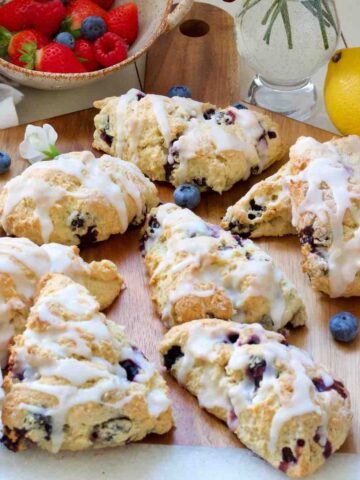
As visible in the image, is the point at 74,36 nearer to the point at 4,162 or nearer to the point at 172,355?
the point at 4,162

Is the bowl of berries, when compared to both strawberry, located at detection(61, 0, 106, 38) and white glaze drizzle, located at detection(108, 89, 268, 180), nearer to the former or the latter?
strawberry, located at detection(61, 0, 106, 38)

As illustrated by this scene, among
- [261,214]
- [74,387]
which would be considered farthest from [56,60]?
[74,387]

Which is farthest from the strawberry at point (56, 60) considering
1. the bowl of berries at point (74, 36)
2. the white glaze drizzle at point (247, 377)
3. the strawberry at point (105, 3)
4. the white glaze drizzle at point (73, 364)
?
the white glaze drizzle at point (247, 377)

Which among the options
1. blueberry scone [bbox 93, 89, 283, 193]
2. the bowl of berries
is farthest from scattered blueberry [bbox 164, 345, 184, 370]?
the bowl of berries

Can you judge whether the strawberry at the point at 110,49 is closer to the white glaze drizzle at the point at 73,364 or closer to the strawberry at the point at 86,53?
the strawberry at the point at 86,53

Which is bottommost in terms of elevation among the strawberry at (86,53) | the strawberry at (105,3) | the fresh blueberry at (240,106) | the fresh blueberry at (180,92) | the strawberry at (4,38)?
the fresh blueberry at (180,92)
